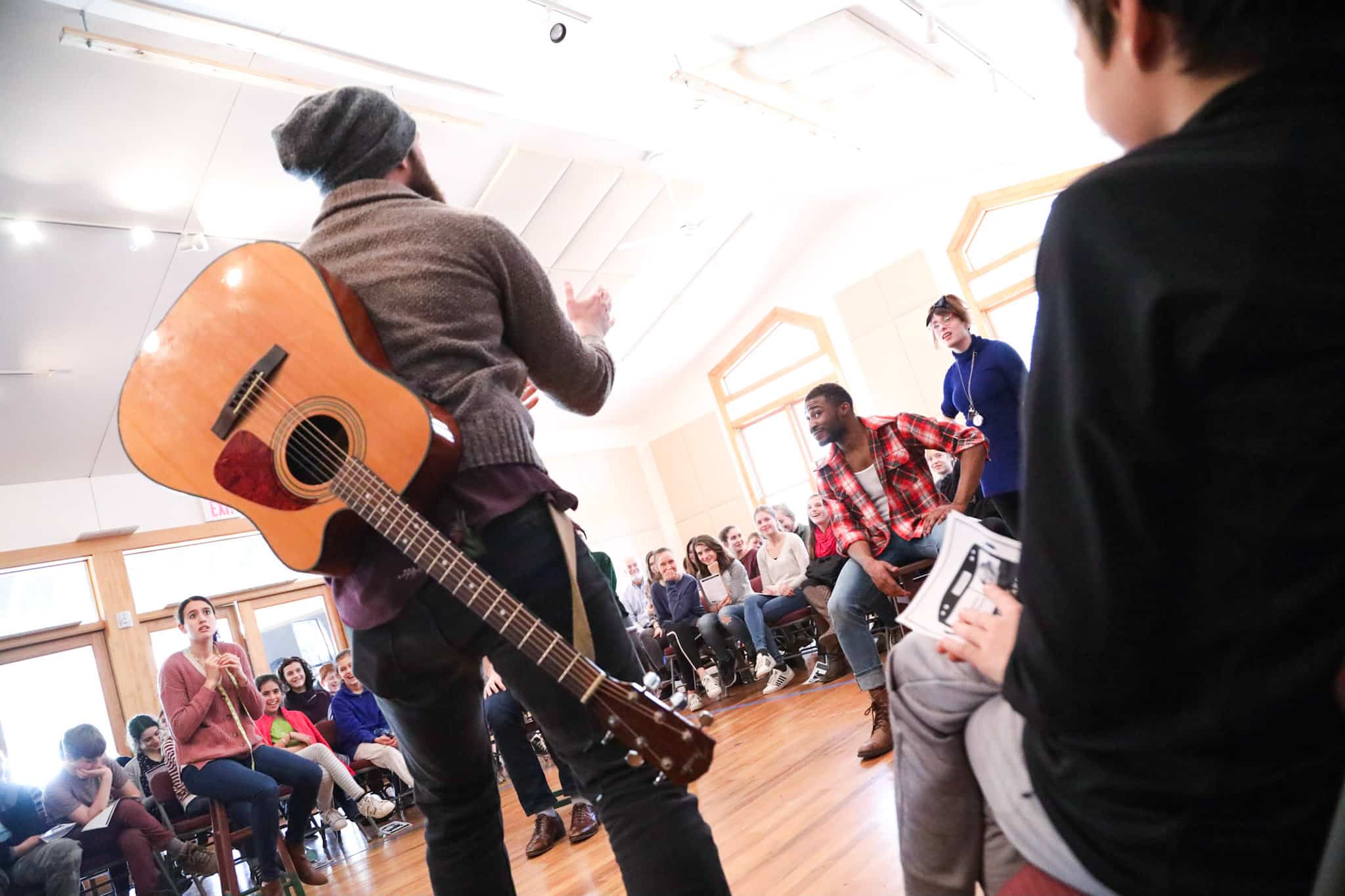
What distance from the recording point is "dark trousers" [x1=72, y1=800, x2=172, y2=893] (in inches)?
175

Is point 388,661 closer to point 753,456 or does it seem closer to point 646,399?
point 753,456

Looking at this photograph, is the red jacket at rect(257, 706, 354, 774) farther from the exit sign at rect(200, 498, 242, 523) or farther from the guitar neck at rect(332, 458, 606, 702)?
the guitar neck at rect(332, 458, 606, 702)

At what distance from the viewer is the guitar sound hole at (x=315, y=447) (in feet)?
4.01

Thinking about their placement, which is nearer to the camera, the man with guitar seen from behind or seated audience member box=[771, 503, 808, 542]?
the man with guitar seen from behind

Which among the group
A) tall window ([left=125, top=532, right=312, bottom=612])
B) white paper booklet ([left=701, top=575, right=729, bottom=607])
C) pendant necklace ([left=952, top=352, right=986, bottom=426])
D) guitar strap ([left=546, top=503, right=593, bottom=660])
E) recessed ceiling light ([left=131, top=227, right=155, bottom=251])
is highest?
recessed ceiling light ([left=131, top=227, right=155, bottom=251])

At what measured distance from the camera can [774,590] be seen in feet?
21.3

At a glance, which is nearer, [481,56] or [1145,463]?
[1145,463]

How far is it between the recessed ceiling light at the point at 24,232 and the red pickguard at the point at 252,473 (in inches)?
226

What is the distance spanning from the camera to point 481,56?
5977 millimetres

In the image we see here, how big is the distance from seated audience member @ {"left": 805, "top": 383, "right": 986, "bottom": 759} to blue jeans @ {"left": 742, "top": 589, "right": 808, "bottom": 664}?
9.08ft

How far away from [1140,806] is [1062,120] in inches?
346

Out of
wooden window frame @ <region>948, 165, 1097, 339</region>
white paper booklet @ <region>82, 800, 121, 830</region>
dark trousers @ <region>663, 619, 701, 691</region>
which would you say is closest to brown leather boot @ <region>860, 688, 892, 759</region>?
dark trousers @ <region>663, 619, 701, 691</region>

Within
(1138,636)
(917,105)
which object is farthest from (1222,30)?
(917,105)

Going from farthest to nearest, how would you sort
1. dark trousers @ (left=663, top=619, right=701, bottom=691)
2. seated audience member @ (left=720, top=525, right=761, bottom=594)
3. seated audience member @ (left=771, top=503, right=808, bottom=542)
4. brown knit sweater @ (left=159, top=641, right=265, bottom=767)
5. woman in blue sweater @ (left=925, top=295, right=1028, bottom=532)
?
1. seated audience member @ (left=720, top=525, right=761, bottom=594)
2. seated audience member @ (left=771, top=503, right=808, bottom=542)
3. dark trousers @ (left=663, top=619, right=701, bottom=691)
4. brown knit sweater @ (left=159, top=641, right=265, bottom=767)
5. woman in blue sweater @ (left=925, top=295, right=1028, bottom=532)
